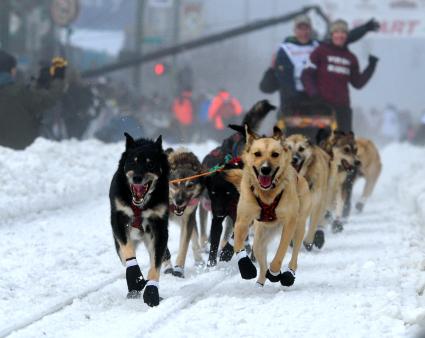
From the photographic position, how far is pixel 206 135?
73.8 ft

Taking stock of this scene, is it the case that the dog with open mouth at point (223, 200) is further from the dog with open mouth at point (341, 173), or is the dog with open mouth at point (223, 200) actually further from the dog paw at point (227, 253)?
the dog with open mouth at point (341, 173)

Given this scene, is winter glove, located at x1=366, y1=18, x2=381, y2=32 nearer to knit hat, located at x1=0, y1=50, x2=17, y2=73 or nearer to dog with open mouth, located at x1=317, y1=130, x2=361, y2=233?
dog with open mouth, located at x1=317, y1=130, x2=361, y2=233

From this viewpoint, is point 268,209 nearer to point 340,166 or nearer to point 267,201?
point 267,201

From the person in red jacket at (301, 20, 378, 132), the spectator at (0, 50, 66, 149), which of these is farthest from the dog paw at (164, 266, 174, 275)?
the spectator at (0, 50, 66, 149)

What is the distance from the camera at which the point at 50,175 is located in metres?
11.1

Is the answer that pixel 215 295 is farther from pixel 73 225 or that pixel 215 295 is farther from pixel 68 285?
pixel 73 225

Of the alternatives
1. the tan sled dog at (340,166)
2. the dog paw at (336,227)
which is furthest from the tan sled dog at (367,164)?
the dog paw at (336,227)

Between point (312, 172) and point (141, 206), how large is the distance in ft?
8.02

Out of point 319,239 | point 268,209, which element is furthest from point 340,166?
point 268,209

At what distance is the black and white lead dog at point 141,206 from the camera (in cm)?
564

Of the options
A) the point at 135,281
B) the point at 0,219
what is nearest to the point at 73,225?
the point at 0,219

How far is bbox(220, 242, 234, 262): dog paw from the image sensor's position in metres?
7.07

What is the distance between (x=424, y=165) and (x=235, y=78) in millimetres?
34692

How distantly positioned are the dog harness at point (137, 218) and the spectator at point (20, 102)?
233 inches
